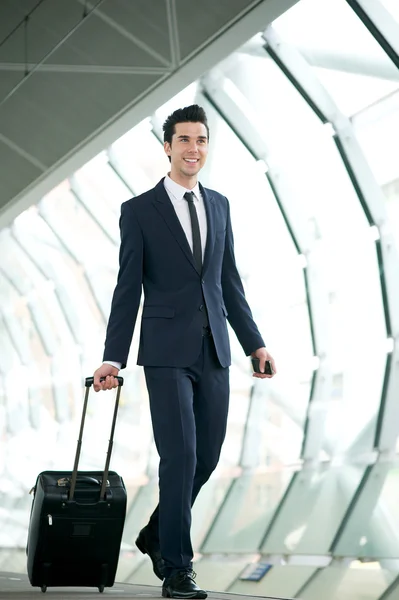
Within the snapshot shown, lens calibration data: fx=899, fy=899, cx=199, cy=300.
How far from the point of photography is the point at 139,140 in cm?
1532

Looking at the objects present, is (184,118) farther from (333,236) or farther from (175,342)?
(333,236)

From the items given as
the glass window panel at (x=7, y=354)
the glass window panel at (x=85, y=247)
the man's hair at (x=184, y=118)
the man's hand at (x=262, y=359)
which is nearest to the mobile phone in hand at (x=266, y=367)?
the man's hand at (x=262, y=359)

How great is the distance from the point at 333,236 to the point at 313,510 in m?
4.03

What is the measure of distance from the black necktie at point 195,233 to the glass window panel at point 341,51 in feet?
18.9

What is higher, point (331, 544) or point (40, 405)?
point (40, 405)

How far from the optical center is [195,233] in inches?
175

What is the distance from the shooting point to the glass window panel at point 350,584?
651cm

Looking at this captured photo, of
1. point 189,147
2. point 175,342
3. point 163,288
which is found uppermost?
point 189,147

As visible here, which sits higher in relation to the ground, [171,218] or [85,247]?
[85,247]

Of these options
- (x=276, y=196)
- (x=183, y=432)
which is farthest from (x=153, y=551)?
(x=276, y=196)

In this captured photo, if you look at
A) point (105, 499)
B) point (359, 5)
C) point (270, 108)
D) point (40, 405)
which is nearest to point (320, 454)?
point (270, 108)

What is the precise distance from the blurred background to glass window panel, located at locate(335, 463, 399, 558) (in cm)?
3

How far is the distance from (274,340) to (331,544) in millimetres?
5711

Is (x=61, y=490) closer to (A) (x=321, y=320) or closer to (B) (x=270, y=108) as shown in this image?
(B) (x=270, y=108)
